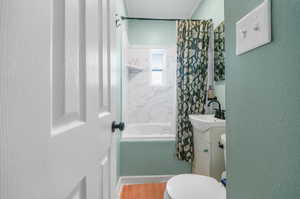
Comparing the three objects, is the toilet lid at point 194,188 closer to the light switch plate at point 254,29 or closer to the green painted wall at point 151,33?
the light switch plate at point 254,29

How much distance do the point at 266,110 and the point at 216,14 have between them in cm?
200

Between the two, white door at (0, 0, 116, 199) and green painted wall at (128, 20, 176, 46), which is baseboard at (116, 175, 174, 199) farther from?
green painted wall at (128, 20, 176, 46)

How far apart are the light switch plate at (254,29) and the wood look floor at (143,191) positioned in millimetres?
1849

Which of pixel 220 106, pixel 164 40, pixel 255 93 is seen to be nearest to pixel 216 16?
pixel 220 106

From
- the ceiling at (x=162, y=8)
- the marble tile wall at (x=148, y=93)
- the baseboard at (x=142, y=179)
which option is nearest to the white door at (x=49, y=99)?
the baseboard at (x=142, y=179)

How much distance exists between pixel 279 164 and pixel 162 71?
117 inches

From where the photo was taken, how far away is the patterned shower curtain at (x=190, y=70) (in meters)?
2.17

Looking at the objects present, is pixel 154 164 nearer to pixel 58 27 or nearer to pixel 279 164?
pixel 279 164

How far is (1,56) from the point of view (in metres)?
0.23

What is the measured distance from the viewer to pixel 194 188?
3.91ft

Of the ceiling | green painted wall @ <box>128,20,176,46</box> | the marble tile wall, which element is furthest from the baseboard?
the ceiling

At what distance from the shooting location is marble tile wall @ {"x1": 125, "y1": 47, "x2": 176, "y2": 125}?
3256 millimetres

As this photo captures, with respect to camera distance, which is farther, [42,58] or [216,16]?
[216,16]

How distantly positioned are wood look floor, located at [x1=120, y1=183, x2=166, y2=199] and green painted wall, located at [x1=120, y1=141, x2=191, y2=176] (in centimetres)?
14
